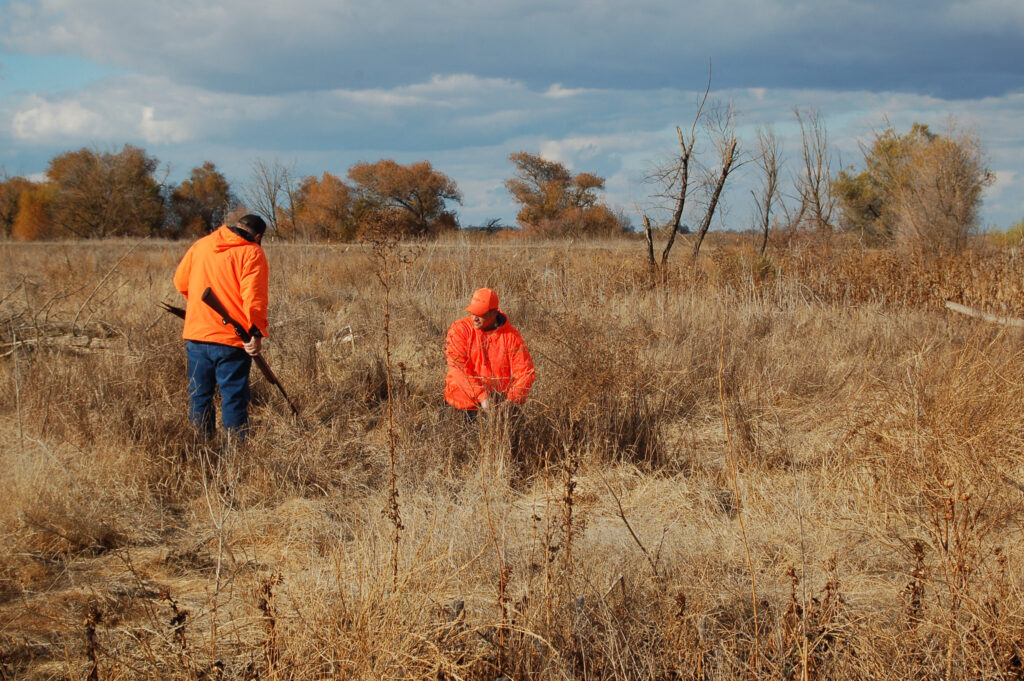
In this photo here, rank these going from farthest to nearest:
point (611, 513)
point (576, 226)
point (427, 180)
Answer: point (427, 180) < point (576, 226) < point (611, 513)

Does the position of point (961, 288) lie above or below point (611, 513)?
above

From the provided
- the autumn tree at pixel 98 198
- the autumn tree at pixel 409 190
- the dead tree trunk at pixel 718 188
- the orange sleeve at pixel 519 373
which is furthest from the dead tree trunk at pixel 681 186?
the autumn tree at pixel 98 198

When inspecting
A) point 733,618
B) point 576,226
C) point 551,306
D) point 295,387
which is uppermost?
point 576,226

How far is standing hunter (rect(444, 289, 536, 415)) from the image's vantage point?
4648 mm

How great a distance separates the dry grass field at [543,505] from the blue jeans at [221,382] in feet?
0.56

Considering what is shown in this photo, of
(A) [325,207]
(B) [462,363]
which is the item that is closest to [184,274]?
(B) [462,363]

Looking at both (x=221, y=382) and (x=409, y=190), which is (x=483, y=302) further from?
(x=409, y=190)

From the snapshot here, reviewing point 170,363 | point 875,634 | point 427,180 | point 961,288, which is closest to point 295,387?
point 170,363

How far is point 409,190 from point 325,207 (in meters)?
4.53

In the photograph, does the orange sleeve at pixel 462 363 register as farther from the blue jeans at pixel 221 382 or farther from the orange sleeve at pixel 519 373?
the blue jeans at pixel 221 382

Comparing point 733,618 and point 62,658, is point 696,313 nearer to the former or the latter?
point 733,618

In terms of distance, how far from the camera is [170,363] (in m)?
5.99

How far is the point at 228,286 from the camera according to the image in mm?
4648

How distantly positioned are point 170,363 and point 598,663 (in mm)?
4914
